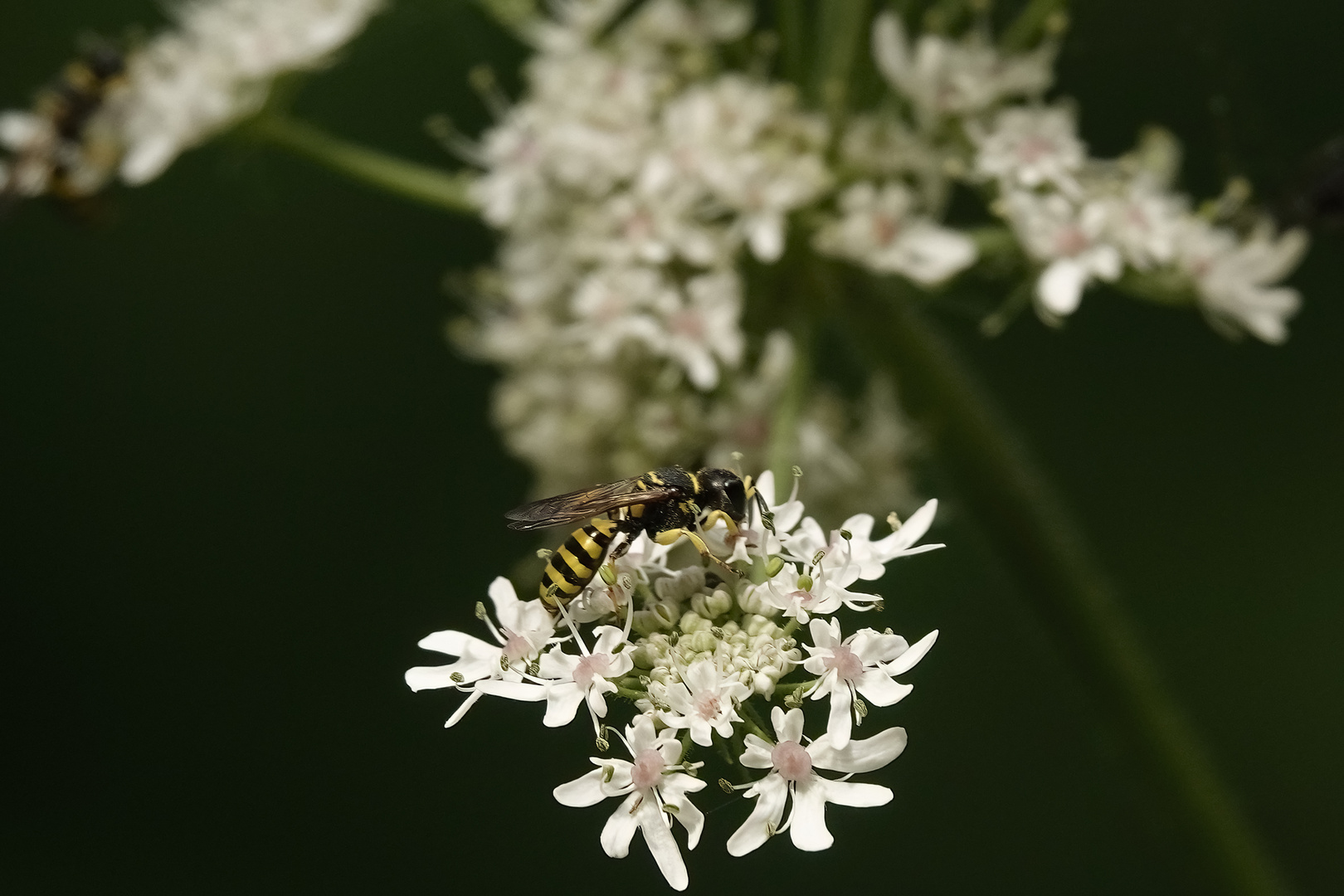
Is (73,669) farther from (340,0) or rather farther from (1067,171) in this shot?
(1067,171)

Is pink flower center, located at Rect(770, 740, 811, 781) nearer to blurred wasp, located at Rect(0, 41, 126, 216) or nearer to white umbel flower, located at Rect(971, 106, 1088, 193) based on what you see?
white umbel flower, located at Rect(971, 106, 1088, 193)

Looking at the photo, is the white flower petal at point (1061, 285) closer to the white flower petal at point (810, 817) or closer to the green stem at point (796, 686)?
the green stem at point (796, 686)

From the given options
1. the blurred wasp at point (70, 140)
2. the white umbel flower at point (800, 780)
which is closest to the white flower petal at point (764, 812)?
the white umbel flower at point (800, 780)

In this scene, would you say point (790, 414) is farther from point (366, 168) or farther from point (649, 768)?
point (366, 168)

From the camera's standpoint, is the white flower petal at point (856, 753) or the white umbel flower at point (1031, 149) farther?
the white umbel flower at point (1031, 149)

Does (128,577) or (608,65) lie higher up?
(128,577)

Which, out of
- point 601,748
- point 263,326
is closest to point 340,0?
point 601,748
